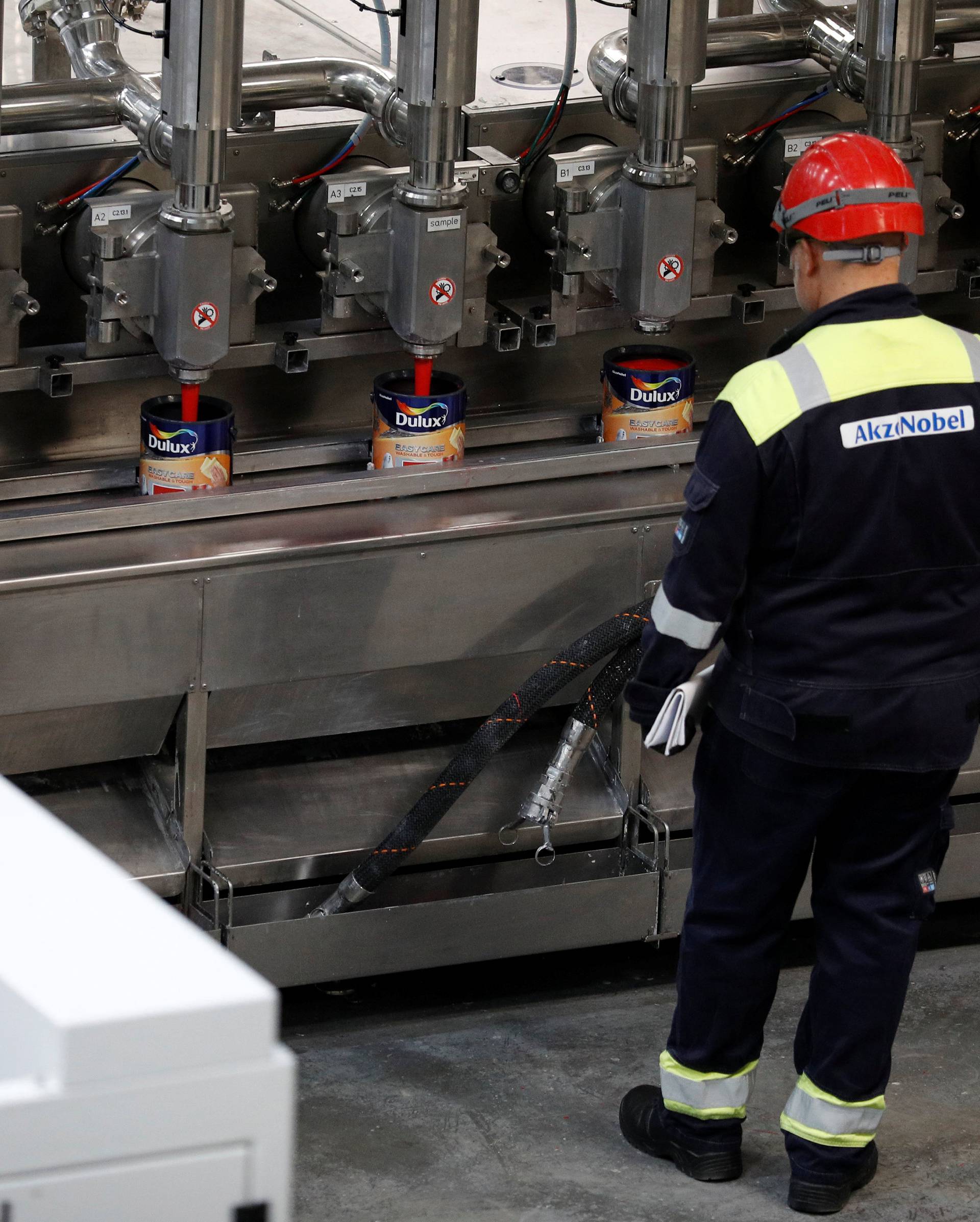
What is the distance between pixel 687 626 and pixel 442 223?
0.64 metres

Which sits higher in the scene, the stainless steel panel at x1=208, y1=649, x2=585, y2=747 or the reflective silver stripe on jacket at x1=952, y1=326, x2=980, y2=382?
the reflective silver stripe on jacket at x1=952, y1=326, x2=980, y2=382

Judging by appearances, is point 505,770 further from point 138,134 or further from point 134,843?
point 138,134

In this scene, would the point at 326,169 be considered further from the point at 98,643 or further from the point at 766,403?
the point at 766,403

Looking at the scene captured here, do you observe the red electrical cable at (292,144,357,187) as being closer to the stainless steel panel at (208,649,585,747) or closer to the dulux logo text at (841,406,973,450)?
the stainless steel panel at (208,649,585,747)

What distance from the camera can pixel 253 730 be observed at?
8.59 ft

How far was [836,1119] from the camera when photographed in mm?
2332

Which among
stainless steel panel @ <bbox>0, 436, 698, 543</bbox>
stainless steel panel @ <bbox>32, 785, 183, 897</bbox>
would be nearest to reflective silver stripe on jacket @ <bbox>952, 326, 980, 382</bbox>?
stainless steel panel @ <bbox>0, 436, 698, 543</bbox>

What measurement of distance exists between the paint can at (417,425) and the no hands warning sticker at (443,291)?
14cm

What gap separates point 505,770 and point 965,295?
1.03 m

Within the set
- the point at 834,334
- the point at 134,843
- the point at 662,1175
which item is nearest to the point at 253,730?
the point at 134,843

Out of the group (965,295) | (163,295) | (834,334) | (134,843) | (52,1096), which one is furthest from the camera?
(965,295)

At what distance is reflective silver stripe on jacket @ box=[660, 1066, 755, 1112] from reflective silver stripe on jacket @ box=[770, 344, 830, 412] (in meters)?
0.83

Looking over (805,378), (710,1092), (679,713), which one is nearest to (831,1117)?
(710,1092)

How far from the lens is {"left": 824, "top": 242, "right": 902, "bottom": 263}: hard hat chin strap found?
2.13 metres
